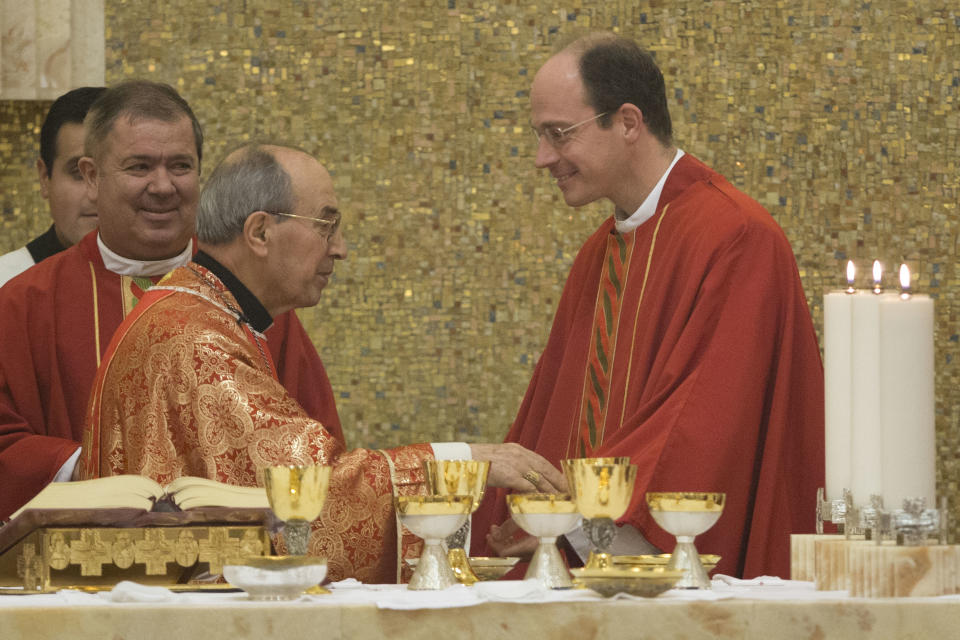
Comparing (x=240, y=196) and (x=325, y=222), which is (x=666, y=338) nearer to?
(x=325, y=222)

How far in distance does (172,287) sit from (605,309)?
4.05 feet

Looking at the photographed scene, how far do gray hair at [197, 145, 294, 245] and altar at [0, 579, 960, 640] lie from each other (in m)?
1.74

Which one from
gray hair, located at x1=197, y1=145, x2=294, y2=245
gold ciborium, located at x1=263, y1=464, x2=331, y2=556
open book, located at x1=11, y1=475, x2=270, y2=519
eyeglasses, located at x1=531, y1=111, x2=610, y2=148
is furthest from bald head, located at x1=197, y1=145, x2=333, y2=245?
gold ciborium, located at x1=263, y1=464, x2=331, y2=556

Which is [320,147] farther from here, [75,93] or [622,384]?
[622,384]

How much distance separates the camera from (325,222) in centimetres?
391

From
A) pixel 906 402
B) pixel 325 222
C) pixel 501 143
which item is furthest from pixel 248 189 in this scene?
pixel 501 143

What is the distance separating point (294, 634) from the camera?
216 cm

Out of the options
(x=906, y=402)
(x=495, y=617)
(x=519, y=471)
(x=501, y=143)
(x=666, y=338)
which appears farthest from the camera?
(x=501, y=143)

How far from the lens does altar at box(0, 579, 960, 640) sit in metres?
2.15

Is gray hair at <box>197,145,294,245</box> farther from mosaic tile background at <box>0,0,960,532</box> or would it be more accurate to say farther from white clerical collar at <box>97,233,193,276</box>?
mosaic tile background at <box>0,0,960,532</box>

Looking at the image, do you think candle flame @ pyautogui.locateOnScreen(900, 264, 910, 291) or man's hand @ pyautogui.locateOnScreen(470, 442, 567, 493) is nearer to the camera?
A: candle flame @ pyautogui.locateOnScreen(900, 264, 910, 291)

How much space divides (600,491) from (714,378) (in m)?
1.26

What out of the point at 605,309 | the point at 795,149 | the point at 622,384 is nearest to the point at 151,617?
the point at 622,384

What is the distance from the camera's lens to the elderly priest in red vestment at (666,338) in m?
3.62
